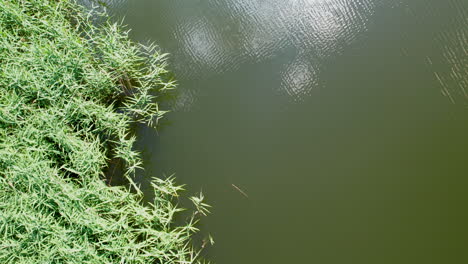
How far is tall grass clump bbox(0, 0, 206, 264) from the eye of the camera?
5.92 ft

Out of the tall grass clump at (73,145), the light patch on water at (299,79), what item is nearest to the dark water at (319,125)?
the light patch on water at (299,79)

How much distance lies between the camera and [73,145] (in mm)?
2055

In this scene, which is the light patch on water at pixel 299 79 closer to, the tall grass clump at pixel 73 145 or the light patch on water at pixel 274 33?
the light patch on water at pixel 274 33

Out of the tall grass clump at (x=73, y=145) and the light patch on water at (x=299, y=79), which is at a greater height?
the tall grass clump at (x=73, y=145)

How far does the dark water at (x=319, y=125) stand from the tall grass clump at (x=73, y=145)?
0.84 ft

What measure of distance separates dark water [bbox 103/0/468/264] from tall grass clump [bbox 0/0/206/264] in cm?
26

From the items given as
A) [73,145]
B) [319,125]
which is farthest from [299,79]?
[73,145]

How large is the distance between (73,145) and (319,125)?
1.85 meters

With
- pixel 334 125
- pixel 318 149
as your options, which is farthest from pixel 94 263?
pixel 334 125

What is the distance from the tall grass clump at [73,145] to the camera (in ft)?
5.92

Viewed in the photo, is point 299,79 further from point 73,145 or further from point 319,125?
point 73,145

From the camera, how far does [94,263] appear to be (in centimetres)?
174

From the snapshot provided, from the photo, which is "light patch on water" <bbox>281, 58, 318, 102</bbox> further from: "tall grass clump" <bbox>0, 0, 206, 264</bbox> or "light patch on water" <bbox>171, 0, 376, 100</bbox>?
"tall grass clump" <bbox>0, 0, 206, 264</bbox>

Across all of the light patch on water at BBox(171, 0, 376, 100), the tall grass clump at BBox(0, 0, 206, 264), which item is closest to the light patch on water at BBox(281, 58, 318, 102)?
the light patch on water at BBox(171, 0, 376, 100)
